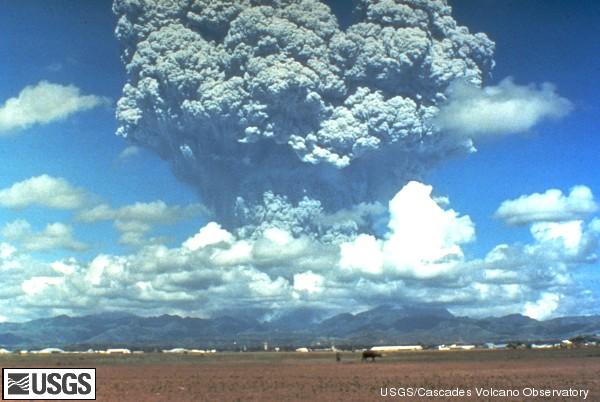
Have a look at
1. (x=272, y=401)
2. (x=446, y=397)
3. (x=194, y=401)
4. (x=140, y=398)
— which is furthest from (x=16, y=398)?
(x=446, y=397)

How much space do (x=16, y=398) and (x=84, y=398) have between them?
10.1 feet

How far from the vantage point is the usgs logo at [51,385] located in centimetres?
3788

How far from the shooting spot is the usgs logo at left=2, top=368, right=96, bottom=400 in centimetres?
3788

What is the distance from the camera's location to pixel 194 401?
37031 millimetres

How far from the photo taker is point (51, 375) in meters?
40.7

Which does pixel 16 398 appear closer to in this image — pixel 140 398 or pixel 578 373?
pixel 140 398

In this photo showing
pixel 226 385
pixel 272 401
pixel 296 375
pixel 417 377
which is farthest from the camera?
pixel 296 375

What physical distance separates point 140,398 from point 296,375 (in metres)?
19.4

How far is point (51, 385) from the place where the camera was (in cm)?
3888

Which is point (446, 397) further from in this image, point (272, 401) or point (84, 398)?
point (84, 398)

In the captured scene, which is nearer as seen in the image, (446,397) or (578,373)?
(446,397)

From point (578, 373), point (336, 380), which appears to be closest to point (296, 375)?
point (336, 380)

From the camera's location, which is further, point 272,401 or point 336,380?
point 336,380

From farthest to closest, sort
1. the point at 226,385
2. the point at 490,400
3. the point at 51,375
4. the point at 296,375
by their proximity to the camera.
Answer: the point at 296,375
the point at 226,385
the point at 51,375
the point at 490,400
